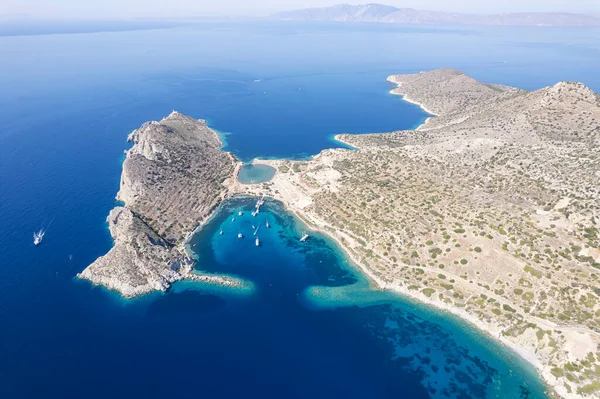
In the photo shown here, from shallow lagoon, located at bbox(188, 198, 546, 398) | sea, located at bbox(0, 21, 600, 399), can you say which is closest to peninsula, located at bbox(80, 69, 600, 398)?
shallow lagoon, located at bbox(188, 198, 546, 398)

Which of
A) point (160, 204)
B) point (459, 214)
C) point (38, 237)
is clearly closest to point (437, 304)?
point (459, 214)

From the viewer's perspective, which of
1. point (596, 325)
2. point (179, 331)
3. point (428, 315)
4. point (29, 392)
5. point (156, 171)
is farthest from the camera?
point (156, 171)

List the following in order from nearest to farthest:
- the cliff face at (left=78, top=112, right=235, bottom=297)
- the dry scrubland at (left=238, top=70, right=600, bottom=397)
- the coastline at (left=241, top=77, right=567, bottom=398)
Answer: the coastline at (left=241, top=77, right=567, bottom=398) → the dry scrubland at (left=238, top=70, right=600, bottom=397) → the cliff face at (left=78, top=112, right=235, bottom=297)

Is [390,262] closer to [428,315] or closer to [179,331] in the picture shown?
[428,315]

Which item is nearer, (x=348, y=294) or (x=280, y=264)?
(x=348, y=294)

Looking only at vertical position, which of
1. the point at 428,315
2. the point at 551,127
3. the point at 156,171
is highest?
the point at 551,127

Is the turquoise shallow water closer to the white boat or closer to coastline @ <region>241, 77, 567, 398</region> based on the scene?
coastline @ <region>241, 77, 567, 398</region>

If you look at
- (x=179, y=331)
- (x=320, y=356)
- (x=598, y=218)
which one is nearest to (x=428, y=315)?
(x=320, y=356)
